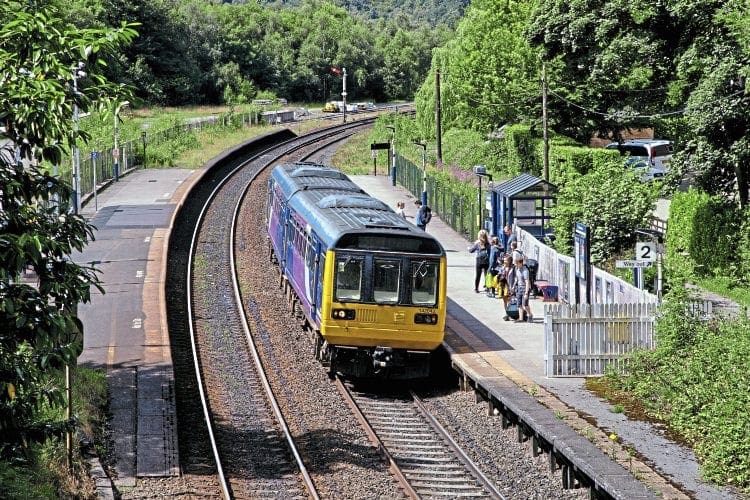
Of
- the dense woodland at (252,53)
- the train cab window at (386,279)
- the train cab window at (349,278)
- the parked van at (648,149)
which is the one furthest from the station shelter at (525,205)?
the dense woodland at (252,53)

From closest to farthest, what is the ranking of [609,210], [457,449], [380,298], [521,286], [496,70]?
[457,449] < [380,298] < [521,286] < [609,210] < [496,70]

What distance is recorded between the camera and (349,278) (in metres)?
18.7

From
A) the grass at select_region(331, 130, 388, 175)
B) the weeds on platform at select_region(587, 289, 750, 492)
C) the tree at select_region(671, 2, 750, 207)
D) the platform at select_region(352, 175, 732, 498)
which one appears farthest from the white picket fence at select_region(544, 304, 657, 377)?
the grass at select_region(331, 130, 388, 175)

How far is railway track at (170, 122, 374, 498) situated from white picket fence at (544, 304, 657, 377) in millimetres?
4480

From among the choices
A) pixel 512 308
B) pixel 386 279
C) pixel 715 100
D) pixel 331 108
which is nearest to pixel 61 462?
pixel 386 279

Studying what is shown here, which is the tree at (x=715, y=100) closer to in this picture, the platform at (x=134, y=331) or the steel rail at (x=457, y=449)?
the steel rail at (x=457, y=449)

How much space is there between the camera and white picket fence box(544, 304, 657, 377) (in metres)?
18.0

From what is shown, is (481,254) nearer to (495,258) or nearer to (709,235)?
(495,258)

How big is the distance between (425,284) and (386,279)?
2.13 feet

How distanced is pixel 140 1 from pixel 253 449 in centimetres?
7522

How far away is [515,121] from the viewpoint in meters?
52.1

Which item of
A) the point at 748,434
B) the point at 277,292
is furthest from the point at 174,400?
the point at 277,292

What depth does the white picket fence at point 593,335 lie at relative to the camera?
18.0 meters

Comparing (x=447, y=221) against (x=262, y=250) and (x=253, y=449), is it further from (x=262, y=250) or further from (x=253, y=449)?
(x=253, y=449)
